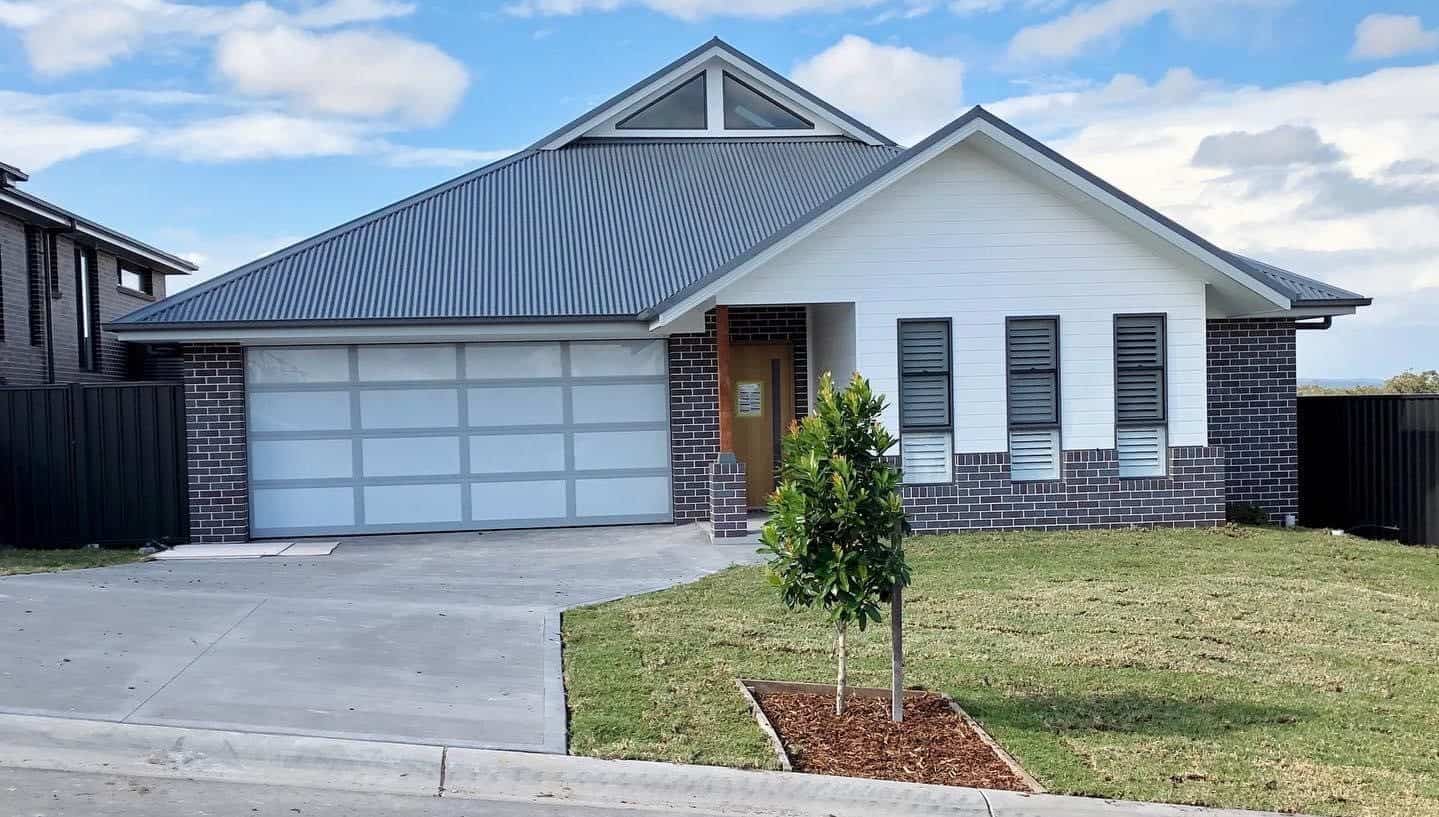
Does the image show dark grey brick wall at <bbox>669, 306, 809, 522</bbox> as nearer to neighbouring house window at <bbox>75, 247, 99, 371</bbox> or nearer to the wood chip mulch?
the wood chip mulch

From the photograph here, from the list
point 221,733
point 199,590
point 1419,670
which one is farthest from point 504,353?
point 1419,670

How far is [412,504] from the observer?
53.8ft

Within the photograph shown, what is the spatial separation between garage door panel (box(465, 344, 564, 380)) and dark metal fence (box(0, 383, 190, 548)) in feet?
11.8

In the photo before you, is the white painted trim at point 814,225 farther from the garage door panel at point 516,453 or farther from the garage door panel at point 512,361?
the garage door panel at point 516,453

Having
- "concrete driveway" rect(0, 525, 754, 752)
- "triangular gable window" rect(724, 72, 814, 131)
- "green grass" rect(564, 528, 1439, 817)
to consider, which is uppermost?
"triangular gable window" rect(724, 72, 814, 131)

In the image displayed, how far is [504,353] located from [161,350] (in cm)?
427

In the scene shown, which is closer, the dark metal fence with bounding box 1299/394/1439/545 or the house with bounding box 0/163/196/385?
the dark metal fence with bounding box 1299/394/1439/545

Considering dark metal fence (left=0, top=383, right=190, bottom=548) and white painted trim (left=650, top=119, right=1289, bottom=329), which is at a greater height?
white painted trim (left=650, top=119, right=1289, bottom=329)

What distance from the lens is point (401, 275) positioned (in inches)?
656

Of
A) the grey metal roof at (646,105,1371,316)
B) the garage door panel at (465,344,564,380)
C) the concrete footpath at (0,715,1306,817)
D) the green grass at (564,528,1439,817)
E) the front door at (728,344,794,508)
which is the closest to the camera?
the concrete footpath at (0,715,1306,817)

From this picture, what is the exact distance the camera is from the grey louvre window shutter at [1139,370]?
51.4 ft

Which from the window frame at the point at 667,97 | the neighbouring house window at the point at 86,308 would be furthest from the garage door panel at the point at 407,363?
the neighbouring house window at the point at 86,308

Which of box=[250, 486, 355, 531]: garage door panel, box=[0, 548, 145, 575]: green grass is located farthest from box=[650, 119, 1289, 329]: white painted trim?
box=[0, 548, 145, 575]: green grass

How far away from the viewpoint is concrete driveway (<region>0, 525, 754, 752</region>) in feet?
24.4
